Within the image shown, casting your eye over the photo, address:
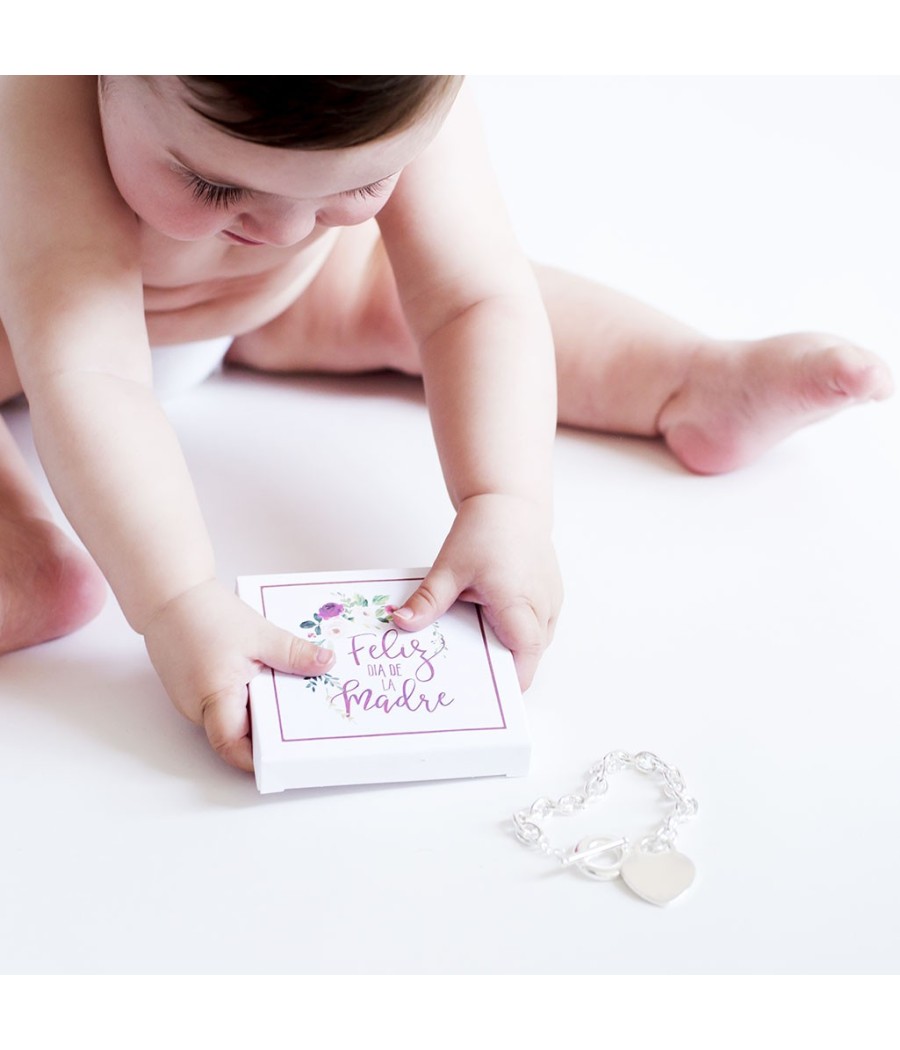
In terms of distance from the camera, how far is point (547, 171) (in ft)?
6.08

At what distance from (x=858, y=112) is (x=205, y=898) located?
1.57 metres

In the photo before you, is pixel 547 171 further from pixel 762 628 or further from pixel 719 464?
pixel 762 628

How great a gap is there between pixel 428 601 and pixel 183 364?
1.40 feet

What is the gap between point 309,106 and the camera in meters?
0.83

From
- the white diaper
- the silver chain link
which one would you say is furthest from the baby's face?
the silver chain link

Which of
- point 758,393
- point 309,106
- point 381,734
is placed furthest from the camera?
point 758,393

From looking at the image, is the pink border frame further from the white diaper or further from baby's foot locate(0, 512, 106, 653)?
the white diaper

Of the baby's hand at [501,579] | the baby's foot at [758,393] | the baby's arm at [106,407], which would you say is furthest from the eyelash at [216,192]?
the baby's foot at [758,393]

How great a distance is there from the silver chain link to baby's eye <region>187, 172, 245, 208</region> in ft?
1.40

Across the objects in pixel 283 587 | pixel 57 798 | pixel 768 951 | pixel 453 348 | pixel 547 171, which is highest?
pixel 547 171

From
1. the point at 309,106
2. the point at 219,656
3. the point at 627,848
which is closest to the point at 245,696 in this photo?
the point at 219,656

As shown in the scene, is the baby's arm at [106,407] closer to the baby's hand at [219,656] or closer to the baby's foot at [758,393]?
the baby's hand at [219,656]

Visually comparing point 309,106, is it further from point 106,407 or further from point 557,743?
point 557,743

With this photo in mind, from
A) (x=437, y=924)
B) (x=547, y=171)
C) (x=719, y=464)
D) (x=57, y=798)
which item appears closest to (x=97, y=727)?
(x=57, y=798)
